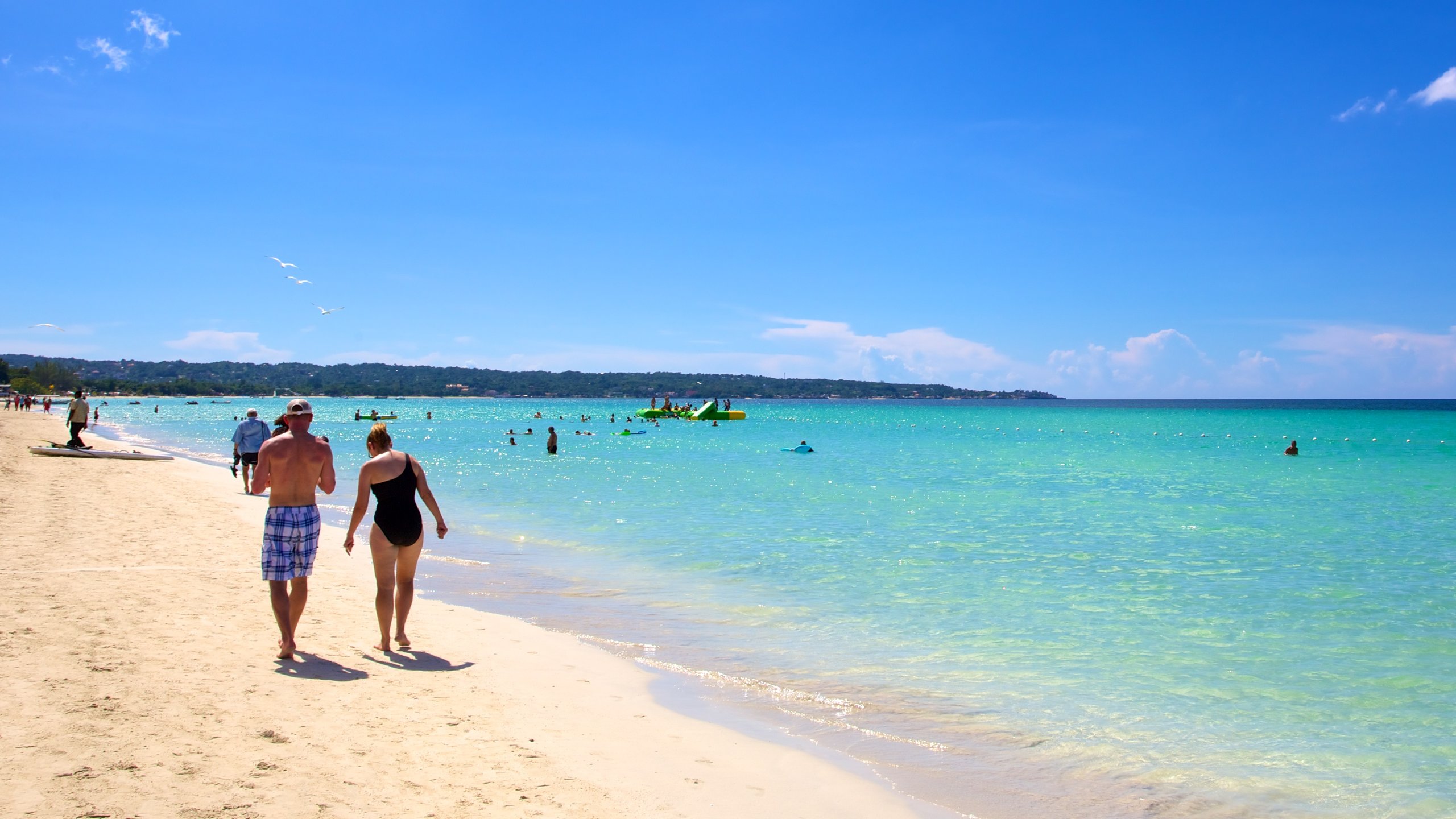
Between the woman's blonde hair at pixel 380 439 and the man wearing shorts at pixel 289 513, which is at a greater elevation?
the woman's blonde hair at pixel 380 439

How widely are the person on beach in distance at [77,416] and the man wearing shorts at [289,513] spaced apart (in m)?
21.1

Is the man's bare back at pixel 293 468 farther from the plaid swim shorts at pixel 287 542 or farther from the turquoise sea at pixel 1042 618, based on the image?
the turquoise sea at pixel 1042 618

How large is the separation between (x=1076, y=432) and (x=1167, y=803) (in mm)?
75983

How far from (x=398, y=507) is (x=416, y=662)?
1162mm

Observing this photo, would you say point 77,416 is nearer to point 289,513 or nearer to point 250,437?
point 250,437

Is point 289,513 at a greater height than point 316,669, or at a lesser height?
greater

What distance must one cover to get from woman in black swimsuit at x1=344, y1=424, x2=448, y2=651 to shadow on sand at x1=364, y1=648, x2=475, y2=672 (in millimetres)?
126

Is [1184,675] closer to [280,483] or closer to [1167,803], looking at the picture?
[1167,803]

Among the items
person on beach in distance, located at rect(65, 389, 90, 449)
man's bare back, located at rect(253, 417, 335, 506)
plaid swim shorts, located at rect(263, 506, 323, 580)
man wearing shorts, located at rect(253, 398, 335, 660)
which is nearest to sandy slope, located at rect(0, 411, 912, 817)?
man wearing shorts, located at rect(253, 398, 335, 660)

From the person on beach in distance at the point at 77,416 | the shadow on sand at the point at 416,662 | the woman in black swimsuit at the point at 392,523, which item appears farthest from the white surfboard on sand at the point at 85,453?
the shadow on sand at the point at 416,662

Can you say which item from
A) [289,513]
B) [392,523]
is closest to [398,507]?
[392,523]

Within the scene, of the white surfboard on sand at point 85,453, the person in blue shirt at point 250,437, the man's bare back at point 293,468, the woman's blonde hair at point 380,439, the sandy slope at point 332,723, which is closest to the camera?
the sandy slope at point 332,723

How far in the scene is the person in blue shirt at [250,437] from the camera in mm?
17172

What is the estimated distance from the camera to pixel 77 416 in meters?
24.0
